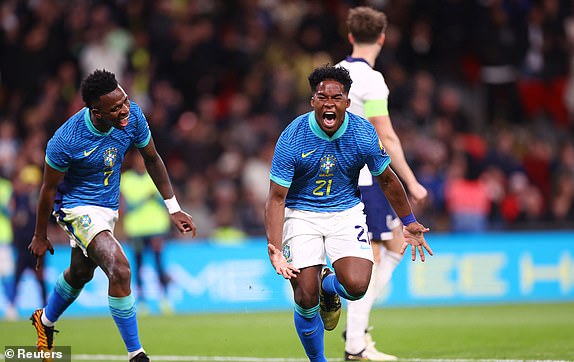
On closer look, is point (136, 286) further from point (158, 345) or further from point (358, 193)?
point (358, 193)

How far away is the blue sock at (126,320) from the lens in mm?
7988

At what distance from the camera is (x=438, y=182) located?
18500 mm

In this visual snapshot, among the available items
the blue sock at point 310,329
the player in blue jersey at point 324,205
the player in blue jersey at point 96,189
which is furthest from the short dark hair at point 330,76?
the blue sock at point 310,329

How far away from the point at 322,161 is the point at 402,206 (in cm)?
73

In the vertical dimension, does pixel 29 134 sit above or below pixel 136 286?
above

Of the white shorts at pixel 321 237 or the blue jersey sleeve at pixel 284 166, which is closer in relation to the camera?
the blue jersey sleeve at pixel 284 166

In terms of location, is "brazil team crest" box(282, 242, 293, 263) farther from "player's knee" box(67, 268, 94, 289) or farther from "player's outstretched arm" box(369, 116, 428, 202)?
"player's knee" box(67, 268, 94, 289)

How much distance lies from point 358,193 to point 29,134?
10.6 meters

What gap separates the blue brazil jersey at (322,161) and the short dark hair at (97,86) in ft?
4.74

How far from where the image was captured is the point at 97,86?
8047mm

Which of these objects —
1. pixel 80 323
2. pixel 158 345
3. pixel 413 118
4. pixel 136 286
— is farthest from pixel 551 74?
pixel 158 345

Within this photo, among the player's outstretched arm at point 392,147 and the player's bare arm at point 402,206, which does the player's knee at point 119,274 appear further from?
the player's outstretched arm at point 392,147

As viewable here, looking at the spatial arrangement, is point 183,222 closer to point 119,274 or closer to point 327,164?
point 119,274

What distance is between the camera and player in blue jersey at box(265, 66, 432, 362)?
7.61 m
